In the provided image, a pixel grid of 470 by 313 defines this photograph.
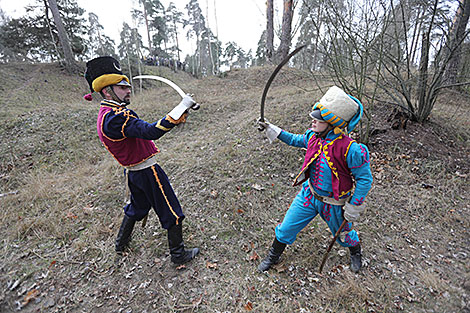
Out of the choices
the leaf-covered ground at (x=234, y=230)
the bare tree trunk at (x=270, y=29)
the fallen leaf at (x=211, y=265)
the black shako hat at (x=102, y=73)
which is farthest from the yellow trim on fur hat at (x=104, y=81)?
the bare tree trunk at (x=270, y=29)

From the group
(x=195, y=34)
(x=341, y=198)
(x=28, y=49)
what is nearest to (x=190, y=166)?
(x=341, y=198)

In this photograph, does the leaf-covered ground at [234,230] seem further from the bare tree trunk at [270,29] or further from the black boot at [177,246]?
the bare tree trunk at [270,29]

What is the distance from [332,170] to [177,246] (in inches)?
78.6

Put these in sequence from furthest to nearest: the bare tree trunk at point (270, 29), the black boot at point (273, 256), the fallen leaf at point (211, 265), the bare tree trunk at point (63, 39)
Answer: the bare tree trunk at point (270, 29) → the bare tree trunk at point (63, 39) → the fallen leaf at point (211, 265) → the black boot at point (273, 256)

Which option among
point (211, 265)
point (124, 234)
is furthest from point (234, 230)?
point (124, 234)

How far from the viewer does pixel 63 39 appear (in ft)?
44.6

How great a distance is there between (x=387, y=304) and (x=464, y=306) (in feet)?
2.29

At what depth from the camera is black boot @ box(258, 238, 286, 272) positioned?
2602 mm

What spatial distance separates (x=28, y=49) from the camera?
61.4 feet

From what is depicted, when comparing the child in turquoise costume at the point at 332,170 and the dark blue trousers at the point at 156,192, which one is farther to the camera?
the dark blue trousers at the point at 156,192

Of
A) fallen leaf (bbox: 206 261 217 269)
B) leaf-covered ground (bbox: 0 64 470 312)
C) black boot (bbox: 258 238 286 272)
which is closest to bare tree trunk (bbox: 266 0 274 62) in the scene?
leaf-covered ground (bbox: 0 64 470 312)

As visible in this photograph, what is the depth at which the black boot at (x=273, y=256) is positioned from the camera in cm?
260

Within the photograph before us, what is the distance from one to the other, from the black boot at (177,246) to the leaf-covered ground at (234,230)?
0.38ft

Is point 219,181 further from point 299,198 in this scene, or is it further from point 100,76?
point 100,76
